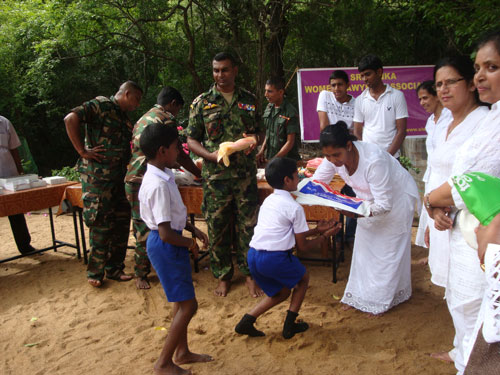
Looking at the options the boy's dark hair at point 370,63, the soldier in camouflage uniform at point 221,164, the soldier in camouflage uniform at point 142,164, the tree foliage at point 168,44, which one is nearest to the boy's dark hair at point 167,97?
the soldier in camouflage uniform at point 142,164

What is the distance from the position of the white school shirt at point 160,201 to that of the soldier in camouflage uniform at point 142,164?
1.49m

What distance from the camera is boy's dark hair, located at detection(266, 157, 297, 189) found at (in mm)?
3072

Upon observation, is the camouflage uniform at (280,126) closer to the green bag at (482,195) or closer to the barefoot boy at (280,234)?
the barefoot boy at (280,234)

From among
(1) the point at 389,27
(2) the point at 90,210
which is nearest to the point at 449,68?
(2) the point at 90,210

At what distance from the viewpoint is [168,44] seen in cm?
1120

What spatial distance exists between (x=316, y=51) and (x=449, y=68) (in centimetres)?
847

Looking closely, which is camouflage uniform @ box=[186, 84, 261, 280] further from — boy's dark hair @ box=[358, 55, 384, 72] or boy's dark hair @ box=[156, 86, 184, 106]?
boy's dark hair @ box=[358, 55, 384, 72]

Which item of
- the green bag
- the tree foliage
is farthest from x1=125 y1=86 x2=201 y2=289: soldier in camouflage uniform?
the tree foliage

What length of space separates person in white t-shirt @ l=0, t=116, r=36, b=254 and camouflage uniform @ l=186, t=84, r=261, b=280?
8.95 feet

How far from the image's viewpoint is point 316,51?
34.4 ft

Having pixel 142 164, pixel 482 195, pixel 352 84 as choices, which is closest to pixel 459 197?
pixel 482 195

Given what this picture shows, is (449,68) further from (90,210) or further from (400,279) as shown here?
(90,210)

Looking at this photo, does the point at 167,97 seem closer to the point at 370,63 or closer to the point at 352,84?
the point at 370,63

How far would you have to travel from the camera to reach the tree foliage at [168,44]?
31.0ft
